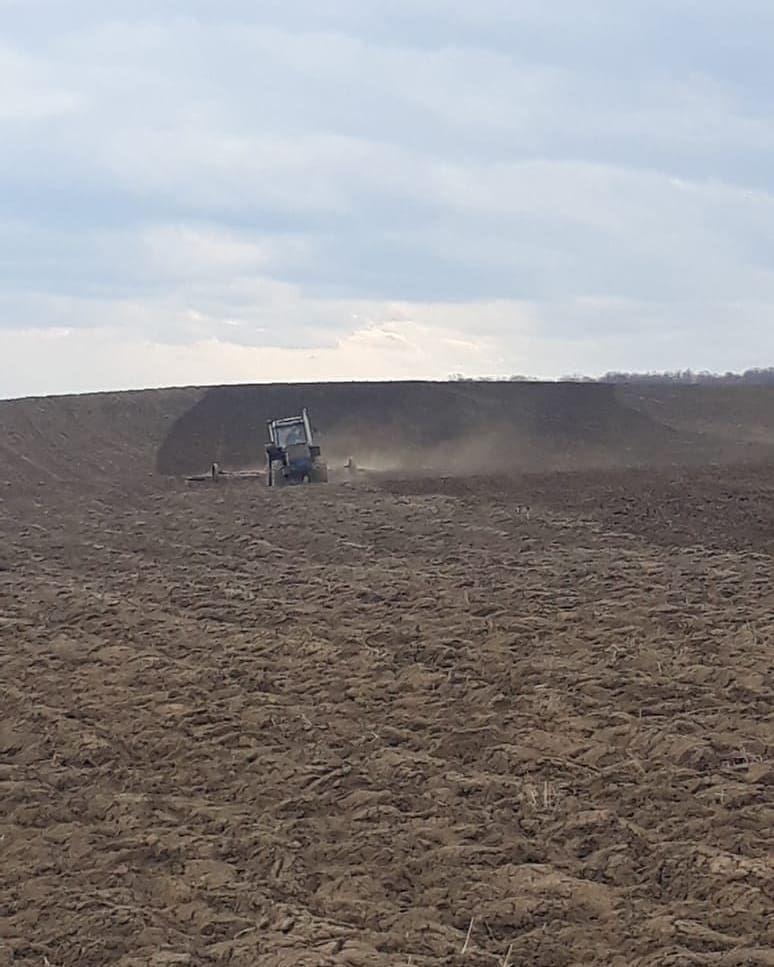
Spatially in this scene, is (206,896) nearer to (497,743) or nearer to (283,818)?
(283,818)

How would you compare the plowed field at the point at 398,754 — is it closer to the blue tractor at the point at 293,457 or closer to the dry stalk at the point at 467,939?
the dry stalk at the point at 467,939

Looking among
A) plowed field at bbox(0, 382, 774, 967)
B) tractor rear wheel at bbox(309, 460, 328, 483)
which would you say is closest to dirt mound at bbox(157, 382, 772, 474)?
tractor rear wheel at bbox(309, 460, 328, 483)

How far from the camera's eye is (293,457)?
31.7 metres

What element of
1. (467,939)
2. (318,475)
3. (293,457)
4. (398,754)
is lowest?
(467,939)

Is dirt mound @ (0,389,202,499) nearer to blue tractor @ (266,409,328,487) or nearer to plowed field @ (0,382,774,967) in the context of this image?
blue tractor @ (266,409,328,487)

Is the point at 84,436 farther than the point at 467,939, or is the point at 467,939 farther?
the point at 84,436

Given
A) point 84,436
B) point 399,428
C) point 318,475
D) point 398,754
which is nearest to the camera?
point 398,754

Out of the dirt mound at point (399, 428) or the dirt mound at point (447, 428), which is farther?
the dirt mound at point (447, 428)

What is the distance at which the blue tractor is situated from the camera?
103 feet

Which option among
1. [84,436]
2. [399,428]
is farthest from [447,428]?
[84,436]

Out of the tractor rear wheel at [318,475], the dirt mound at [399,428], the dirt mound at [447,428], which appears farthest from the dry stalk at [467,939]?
the dirt mound at [447,428]

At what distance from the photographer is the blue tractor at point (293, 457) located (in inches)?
1236

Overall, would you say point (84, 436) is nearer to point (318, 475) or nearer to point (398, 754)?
point (318, 475)

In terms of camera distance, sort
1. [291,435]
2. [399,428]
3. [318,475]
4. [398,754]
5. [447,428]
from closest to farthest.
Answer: [398,754] → [318,475] → [291,435] → [447,428] → [399,428]
